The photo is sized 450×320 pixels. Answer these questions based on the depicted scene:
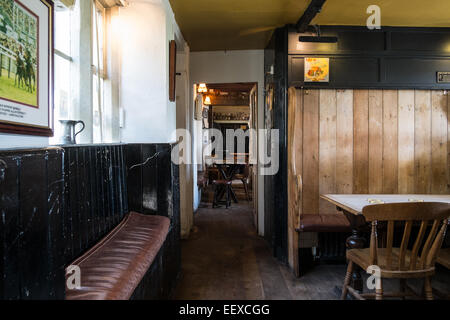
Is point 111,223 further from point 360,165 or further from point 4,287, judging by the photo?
point 360,165

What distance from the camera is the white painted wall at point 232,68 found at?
13.6 ft

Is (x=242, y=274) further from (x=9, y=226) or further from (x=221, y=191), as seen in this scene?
(x=221, y=191)

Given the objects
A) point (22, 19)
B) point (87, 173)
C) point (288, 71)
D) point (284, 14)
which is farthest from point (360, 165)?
point (22, 19)

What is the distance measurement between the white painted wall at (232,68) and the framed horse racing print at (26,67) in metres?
3.05

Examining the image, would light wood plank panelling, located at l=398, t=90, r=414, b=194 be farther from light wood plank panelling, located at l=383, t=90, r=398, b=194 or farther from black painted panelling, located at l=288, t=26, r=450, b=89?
black painted panelling, located at l=288, t=26, r=450, b=89

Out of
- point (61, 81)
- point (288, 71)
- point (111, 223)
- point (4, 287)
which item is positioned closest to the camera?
point (4, 287)

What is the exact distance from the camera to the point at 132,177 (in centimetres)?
231

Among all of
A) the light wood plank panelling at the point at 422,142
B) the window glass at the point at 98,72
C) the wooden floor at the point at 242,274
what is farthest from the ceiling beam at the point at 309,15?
the wooden floor at the point at 242,274

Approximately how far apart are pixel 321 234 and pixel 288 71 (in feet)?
5.79

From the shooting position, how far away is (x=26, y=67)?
114 centimetres

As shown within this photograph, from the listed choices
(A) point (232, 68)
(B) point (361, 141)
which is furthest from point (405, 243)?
(A) point (232, 68)

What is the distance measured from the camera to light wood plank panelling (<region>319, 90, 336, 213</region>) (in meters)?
3.19

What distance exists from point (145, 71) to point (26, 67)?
1.47 metres

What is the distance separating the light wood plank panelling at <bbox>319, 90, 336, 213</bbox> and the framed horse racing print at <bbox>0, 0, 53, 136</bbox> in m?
2.64
